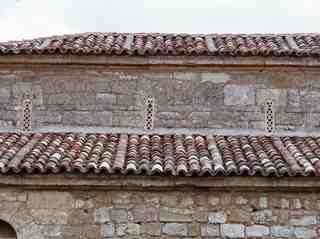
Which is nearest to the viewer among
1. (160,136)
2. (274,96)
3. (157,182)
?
(157,182)


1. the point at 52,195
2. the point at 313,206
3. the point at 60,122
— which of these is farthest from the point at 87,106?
the point at 313,206

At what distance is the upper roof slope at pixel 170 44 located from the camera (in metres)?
10.8

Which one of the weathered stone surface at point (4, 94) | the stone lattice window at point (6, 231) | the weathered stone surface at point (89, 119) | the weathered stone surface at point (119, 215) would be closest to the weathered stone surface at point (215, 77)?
the weathered stone surface at point (89, 119)

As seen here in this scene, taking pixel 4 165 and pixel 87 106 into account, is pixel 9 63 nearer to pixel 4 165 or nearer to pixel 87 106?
pixel 87 106

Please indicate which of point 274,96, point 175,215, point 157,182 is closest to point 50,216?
point 157,182

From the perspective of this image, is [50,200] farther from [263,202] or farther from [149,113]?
[149,113]

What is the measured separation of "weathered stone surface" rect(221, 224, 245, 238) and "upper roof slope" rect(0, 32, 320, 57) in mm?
3586

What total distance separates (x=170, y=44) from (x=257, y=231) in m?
4.35

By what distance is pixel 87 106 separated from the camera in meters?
10.8

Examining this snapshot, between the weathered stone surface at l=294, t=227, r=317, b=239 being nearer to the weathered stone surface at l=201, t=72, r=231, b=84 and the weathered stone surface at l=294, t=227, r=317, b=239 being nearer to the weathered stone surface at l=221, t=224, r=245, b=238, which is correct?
the weathered stone surface at l=221, t=224, r=245, b=238

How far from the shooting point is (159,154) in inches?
351

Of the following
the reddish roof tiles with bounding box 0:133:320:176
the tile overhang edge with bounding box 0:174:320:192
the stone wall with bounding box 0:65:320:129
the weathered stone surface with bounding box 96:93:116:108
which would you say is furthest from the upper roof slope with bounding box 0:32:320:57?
the tile overhang edge with bounding box 0:174:320:192

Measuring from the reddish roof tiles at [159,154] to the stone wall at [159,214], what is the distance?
40 cm

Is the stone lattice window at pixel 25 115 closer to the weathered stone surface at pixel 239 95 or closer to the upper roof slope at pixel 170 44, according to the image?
the upper roof slope at pixel 170 44
